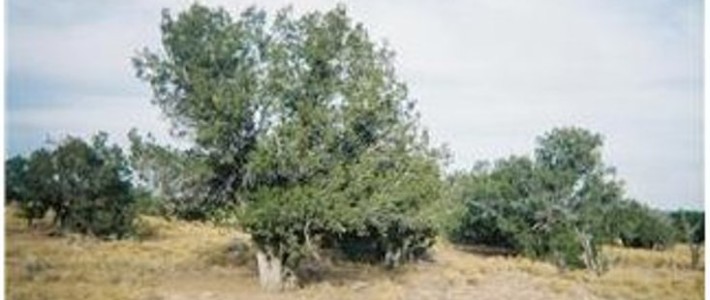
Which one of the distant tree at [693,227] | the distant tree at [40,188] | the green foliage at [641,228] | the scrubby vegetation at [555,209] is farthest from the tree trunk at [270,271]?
the green foliage at [641,228]

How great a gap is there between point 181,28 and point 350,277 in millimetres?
5186

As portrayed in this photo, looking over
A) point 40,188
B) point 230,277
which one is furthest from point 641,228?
point 40,188

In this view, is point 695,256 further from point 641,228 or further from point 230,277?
point 641,228

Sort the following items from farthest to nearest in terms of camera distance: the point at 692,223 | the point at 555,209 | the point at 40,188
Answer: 1. the point at 555,209
2. the point at 40,188
3. the point at 692,223

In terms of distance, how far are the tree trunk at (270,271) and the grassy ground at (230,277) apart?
1.06 feet

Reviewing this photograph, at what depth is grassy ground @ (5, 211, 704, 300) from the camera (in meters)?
14.1

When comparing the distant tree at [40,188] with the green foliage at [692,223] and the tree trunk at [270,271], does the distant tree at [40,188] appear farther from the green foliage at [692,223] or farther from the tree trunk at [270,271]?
the green foliage at [692,223]

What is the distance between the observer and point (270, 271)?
660 inches

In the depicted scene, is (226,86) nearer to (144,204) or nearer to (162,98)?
(162,98)

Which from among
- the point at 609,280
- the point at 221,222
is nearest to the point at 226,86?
the point at 221,222

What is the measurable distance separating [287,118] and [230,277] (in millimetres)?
2849

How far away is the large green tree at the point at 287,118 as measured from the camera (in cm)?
1573

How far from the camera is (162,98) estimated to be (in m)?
15.9

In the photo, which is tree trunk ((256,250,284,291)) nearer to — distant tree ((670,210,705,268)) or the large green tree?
the large green tree
